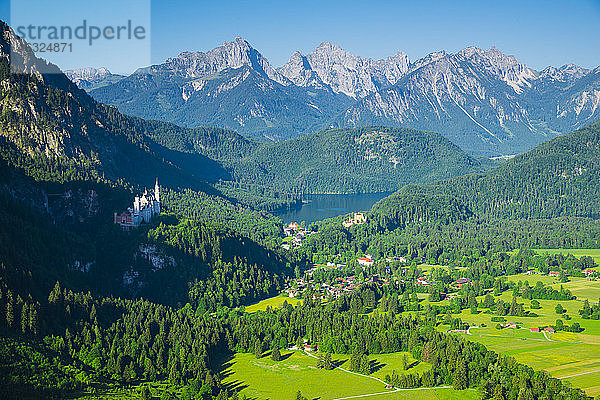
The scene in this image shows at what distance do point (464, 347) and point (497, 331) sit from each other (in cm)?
2042

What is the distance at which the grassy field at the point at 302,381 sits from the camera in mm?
90875

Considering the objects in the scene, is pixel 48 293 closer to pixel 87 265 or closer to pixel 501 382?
pixel 87 265

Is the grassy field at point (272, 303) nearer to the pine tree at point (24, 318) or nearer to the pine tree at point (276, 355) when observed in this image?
the pine tree at point (276, 355)

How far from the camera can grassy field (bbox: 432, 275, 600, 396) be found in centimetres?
9838

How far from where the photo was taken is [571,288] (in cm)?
15138

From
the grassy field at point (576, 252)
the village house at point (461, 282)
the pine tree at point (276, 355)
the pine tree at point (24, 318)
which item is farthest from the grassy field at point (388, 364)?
the grassy field at point (576, 252)

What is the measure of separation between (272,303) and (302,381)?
43.6 metres

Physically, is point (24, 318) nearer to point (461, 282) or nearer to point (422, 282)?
point (422, 282)

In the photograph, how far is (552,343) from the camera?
113 meters

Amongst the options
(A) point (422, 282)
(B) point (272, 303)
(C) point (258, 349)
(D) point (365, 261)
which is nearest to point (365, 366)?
(C) point (258, 349)

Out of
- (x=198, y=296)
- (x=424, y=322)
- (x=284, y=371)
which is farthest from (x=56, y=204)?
(x=424, y=322)

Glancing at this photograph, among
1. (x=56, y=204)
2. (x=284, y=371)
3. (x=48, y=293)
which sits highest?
(x=56, y=204)

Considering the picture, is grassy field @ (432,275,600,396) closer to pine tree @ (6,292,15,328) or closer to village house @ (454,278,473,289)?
village house @ (454,278,473,289)

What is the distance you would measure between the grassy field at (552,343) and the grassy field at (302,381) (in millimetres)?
17588
